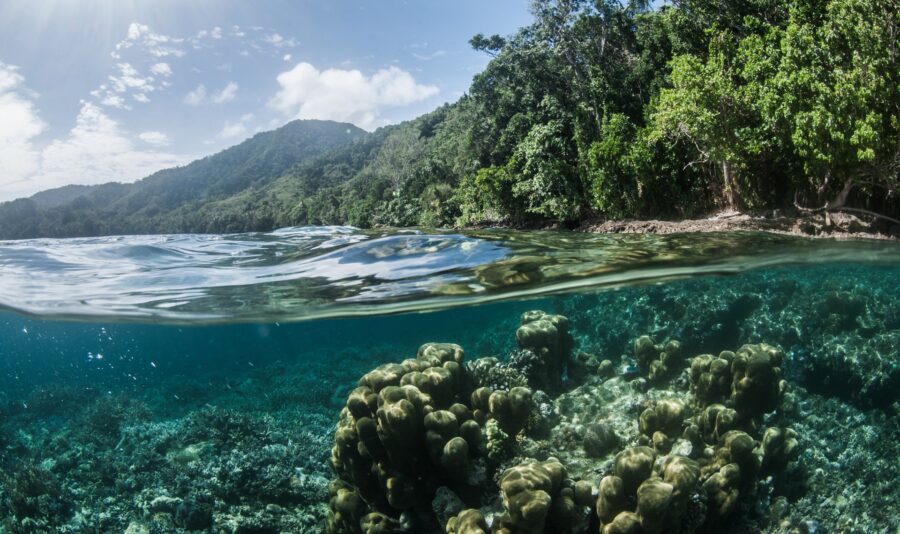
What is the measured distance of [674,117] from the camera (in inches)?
→ 717

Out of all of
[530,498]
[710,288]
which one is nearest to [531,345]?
[530,498]

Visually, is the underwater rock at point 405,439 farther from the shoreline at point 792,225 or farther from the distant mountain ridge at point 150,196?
the distant mountain ridge at point 150,196

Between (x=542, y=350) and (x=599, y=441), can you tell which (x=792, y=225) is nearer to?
(x=542, y=350)

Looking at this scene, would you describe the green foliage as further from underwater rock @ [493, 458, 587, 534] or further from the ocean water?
underwater rock @ [493, 458, 587, 534]

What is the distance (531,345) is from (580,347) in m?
5.24

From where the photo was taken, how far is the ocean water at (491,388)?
8.00 metres

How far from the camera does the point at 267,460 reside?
11859mm

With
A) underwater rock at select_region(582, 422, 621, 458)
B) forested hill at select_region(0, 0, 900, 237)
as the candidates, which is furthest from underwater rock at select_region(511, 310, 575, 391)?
forested hill at select_region(0, 0, 900, 237)

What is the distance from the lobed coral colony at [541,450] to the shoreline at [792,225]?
25.0ft

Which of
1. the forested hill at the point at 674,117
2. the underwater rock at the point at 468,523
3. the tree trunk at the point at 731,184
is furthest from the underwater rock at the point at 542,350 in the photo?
the tree trunk at the point at 731,184

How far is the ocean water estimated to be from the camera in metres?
8.00

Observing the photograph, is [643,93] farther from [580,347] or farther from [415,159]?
[415,159]

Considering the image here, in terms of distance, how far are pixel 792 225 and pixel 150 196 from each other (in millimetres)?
104627

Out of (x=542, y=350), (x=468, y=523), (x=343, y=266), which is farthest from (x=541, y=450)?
(x=343, y=266)
